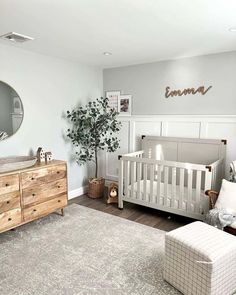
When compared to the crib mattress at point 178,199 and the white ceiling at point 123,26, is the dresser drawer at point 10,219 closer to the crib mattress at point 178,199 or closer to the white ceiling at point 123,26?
the crib mattress at point 178,199

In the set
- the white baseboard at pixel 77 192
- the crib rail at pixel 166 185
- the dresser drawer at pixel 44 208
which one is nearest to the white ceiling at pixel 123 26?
the crib rail at pixel 166 185

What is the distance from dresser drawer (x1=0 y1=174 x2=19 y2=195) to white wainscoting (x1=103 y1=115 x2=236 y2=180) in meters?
2.08

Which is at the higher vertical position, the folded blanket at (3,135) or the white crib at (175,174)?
the folded blanket at (3,135)

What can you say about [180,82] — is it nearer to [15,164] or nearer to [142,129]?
[142,129]

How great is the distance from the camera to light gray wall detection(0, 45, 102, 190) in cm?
296

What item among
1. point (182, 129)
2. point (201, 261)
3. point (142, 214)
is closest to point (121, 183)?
point (142, 214)

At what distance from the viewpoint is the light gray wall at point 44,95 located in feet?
9.70

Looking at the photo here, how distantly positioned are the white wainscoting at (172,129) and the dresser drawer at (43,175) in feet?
4.72

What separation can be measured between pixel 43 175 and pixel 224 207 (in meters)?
2.07

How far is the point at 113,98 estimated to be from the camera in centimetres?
423

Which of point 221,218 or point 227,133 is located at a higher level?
point 227,133

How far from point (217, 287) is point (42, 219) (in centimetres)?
226

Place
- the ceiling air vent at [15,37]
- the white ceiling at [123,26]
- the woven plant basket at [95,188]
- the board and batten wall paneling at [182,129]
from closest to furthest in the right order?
the white ceiling at [123,26]
the ceiling air vent at [15,37]
the board and batten wall paneling at [182,129]
the woven plant basket at [95,188]

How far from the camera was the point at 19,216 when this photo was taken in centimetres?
261
